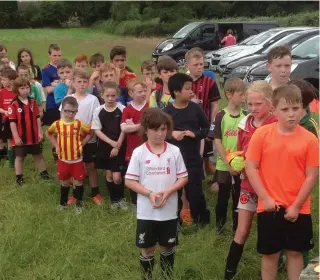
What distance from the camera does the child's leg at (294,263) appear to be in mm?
3416

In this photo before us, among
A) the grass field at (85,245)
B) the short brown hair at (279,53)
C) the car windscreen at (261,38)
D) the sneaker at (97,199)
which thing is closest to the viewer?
the grass field at (85,245)

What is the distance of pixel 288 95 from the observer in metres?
3.21

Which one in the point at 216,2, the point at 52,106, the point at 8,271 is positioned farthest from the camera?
the point at 216,2

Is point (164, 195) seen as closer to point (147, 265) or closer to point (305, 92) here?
point (147, 265)

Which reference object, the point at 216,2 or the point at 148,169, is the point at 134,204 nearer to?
the point at 148,169

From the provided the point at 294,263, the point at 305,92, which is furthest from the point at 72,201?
the point at 305,92

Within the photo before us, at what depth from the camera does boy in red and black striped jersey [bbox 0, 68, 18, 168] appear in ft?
22.3

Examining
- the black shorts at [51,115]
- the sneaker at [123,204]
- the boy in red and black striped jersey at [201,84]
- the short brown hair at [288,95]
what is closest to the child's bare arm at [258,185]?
the short brown hair at [288,95]

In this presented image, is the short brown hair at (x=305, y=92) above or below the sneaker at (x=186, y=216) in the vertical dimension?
above

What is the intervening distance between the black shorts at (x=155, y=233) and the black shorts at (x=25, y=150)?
3278mm

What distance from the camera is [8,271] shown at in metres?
4.13

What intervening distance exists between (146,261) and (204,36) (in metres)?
20.7

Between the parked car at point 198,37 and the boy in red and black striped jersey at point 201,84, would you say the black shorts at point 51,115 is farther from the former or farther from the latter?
the parked car at point 198,37

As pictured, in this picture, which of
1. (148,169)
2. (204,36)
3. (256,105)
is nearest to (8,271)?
(148,169)
